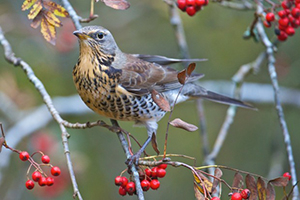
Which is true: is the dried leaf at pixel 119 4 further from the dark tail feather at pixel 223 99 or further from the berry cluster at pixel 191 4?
the dark tail feather at pixel 223 99

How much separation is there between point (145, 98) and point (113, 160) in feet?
9.10

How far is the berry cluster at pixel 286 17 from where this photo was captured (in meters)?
3.39

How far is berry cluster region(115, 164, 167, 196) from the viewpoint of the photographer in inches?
107

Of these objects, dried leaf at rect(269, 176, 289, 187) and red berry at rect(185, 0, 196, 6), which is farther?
red berry at rect(185, 0, 196, 6)

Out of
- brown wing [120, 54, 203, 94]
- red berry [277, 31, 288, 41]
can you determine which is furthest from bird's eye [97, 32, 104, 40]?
red berry [277, 31, 288, 41]

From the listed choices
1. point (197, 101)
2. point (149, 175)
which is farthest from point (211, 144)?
point (149, 175)

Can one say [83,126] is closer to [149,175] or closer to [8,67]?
[149,175]

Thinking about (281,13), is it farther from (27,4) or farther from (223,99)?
(27,4)

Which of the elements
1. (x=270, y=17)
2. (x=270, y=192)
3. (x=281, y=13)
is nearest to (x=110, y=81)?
(x=270, y=17)

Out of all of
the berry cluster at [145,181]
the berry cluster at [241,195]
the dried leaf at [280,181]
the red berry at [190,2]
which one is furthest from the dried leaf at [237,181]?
the red berry at [190,2]

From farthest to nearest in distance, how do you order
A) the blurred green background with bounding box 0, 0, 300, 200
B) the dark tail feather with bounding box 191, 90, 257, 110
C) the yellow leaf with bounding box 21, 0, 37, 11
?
the blurred green background with bounding box 0, 0, 300, 200 < the dark tail feather with bounding box 191, 90, 257, 110 < the yellow leaf with bounding box 21, 0, 37, 11

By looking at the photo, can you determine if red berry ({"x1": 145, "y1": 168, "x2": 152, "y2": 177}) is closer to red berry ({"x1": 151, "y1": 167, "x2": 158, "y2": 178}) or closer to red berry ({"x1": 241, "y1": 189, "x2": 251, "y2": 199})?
red berry ({"x1": 151, "y1": 167, "x2": 158, "y2": 178})

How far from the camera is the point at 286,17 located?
11.4ft

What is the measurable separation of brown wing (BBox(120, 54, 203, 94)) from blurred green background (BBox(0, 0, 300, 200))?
1.39 meters
